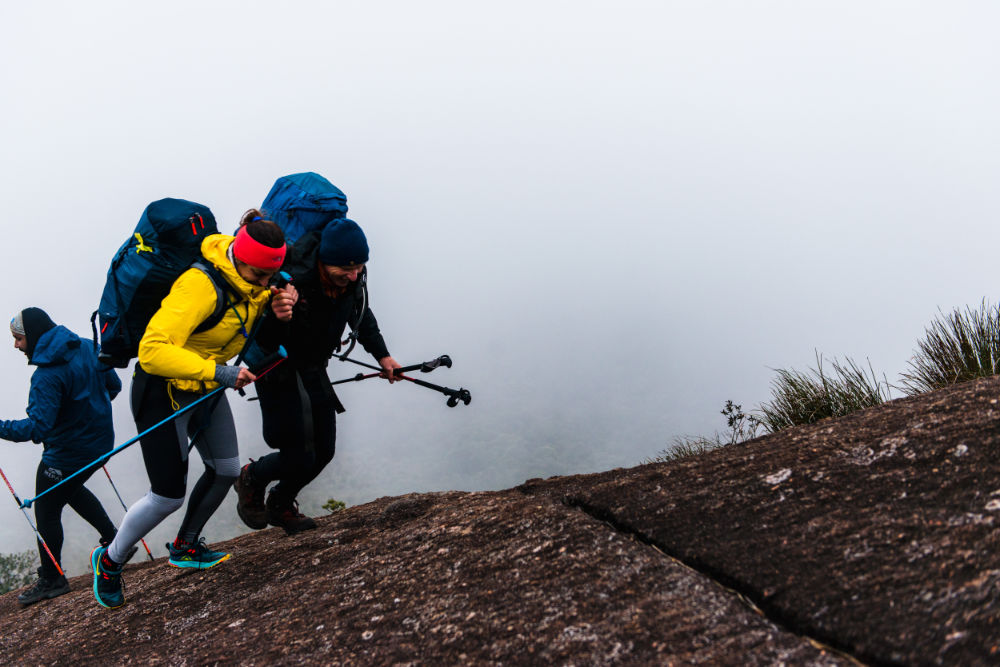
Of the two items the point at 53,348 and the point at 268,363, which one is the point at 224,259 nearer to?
the point at 268,363

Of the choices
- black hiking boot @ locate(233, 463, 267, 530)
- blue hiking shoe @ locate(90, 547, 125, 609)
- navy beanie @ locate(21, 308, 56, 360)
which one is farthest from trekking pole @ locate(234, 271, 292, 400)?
navy beanie @ locate(21, 308, 56, 360)

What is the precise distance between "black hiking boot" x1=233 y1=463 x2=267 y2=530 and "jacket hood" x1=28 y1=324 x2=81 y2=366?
195 centimetres

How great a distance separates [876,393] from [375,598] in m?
6.32

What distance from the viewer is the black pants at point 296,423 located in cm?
569

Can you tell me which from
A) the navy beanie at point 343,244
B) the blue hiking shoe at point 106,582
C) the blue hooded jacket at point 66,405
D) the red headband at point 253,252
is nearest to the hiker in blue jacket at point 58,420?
the blue hooded jacket at point 66,405

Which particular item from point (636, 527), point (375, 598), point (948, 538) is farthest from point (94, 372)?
point (948, 538)

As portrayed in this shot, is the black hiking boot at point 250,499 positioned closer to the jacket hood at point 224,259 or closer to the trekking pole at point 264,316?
the trekking pole at point 264,316

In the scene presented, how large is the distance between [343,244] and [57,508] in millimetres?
4289

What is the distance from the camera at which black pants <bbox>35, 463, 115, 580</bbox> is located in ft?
22.9

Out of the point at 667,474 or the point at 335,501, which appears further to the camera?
the point at 335,501

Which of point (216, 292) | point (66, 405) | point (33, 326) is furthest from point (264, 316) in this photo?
point (33, 326)

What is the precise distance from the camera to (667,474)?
5.15 meters

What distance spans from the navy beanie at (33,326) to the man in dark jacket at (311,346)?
8.06ft

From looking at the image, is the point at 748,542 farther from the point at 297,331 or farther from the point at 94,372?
the point at 94,372
